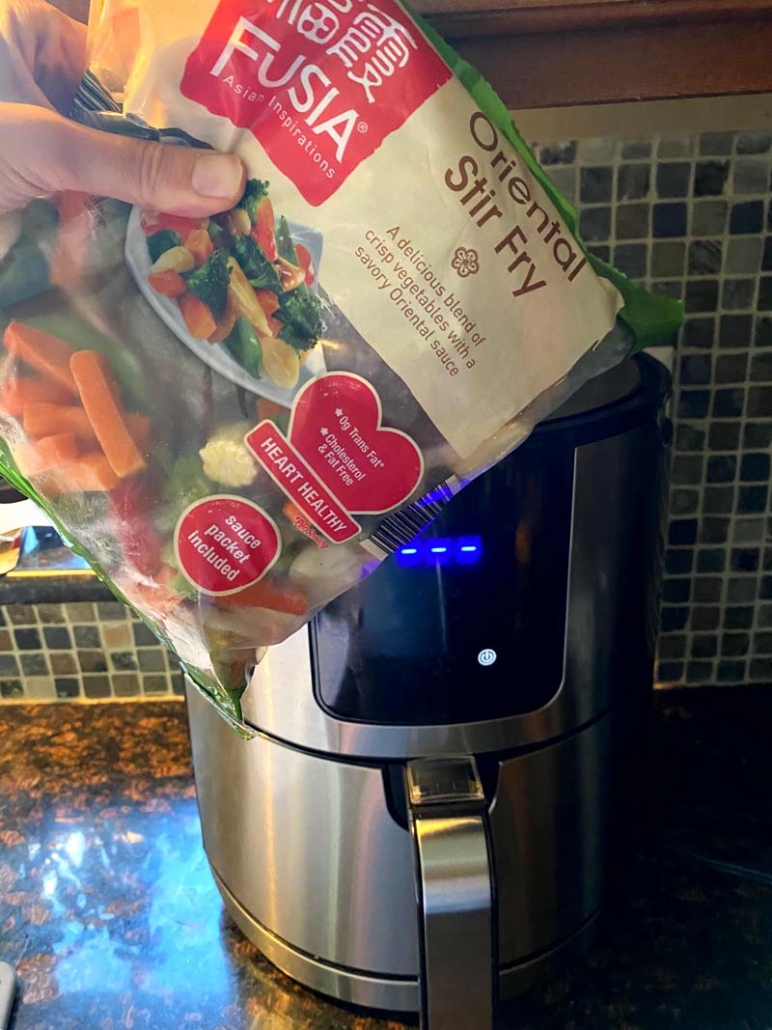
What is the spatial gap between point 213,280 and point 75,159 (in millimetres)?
69

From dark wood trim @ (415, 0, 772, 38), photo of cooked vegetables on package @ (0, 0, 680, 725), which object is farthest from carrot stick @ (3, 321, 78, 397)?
dark wood trim @ (415, 0, 772, 38)

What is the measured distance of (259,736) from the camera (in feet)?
1.82

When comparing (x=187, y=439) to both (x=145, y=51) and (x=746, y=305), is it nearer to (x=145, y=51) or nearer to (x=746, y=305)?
(x=145, y=51)

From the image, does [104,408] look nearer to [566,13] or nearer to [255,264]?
[255,264]

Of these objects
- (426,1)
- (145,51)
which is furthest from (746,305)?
(145,51)

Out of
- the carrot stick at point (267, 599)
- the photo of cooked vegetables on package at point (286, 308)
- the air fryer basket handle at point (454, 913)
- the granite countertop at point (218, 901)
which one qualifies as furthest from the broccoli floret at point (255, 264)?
the granite countertop at point (218, 901)

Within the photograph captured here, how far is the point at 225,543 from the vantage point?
0.39 meters

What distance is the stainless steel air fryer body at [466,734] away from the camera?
485 millimetres

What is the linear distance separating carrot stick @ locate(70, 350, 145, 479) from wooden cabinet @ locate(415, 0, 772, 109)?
0.21 m

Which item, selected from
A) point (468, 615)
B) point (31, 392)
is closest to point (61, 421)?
point (31, 392)

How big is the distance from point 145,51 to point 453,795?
37cm

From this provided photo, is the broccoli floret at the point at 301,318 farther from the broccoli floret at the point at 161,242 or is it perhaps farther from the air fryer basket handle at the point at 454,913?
the air fryer basket handle at the point at 454,913

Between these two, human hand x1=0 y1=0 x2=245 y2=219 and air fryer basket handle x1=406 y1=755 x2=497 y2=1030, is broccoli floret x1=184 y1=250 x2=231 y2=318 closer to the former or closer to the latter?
human hand x1=0 y1=0 x2=245 y2=219

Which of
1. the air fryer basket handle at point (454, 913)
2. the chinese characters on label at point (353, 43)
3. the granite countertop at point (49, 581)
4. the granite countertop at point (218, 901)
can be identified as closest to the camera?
the chinese characters on label at point (353, 43)
